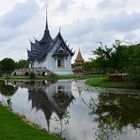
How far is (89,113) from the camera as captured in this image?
861 inches

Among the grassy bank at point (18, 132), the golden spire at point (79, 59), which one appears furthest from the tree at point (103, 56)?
the golden spire at point (79, 59)

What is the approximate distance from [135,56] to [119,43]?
1194 cm

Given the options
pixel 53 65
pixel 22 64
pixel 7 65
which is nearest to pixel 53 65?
pixel 53 65

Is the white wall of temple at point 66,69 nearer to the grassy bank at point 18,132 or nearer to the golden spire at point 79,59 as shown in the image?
the golden spire at point 79,59

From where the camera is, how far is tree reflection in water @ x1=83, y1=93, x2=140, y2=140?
48.5ft

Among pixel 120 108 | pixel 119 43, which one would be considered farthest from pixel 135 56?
pixel 120 108

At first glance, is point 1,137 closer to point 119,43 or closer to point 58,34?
point 119,43

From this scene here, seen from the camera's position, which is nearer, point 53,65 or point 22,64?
point 53,65

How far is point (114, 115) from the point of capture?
2052 centimetres

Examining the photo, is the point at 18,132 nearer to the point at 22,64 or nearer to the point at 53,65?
the point at 53,65

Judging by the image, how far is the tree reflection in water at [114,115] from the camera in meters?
14.8

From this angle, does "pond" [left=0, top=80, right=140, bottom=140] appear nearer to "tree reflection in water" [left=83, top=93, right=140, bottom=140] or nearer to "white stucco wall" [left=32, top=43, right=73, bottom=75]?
"tree reflection in water" [left=83, top=93, right=140, bottom=140]

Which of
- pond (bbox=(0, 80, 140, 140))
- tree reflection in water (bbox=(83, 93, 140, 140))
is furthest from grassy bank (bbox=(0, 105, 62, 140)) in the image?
tree reflection in water (bbox=(83, 93, 140, 140))

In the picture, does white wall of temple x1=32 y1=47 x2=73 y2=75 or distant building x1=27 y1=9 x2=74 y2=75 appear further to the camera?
white wall of temple x1=32 y1=47 x2=73 y2=75
